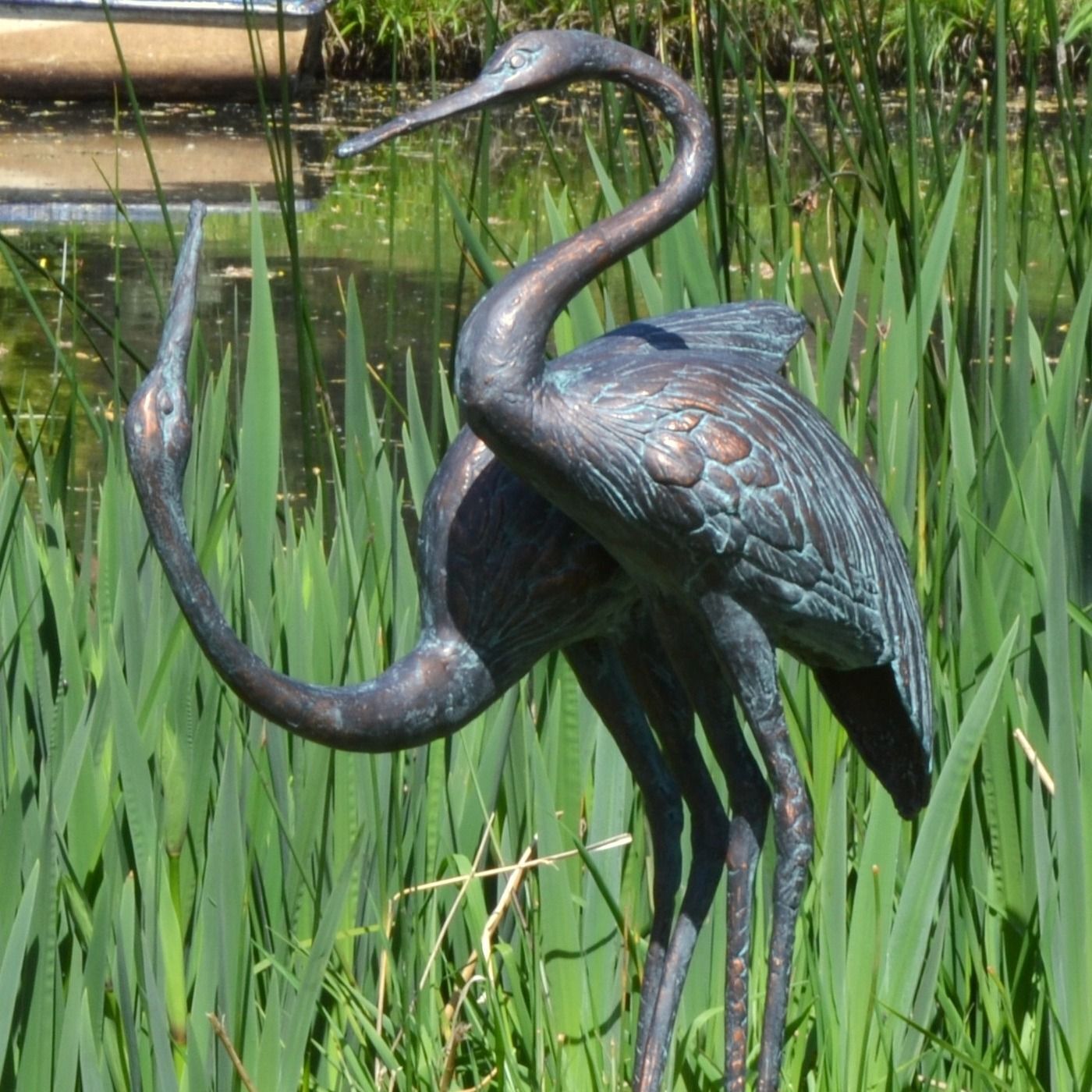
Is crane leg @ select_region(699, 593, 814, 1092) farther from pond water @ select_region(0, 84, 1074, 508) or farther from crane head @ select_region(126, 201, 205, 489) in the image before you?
pond water @ select_region(0, 84, 1074, 508)

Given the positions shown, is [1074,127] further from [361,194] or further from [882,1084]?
[361,194]

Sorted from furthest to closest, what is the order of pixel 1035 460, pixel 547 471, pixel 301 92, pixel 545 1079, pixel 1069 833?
pixel 301 92
pixel 1035 460
pixel 545 1079
pixel 1069 833
pixel 547 471

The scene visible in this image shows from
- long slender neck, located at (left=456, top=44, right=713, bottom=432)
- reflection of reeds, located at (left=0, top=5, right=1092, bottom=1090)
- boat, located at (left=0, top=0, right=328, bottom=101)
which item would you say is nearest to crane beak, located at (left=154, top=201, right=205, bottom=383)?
long slender neck, located at (left=456, top=44, right=713, bottom=432)

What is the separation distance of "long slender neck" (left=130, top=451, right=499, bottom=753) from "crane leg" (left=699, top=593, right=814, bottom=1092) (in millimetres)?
117

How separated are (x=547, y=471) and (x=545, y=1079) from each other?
22.9 inches

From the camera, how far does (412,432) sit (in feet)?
4.31

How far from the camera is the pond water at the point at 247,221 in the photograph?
13.1 feet

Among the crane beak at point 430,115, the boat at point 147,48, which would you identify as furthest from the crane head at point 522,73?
the boat at point 147,48

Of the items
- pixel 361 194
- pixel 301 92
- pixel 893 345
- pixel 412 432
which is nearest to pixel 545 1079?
pixel 412 432

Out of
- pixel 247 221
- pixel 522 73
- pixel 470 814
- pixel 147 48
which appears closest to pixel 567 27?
pixel 247 221

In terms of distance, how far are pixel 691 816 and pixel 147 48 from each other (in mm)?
7382

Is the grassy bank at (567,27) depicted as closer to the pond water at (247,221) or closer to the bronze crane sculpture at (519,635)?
the pond water at (247,221)

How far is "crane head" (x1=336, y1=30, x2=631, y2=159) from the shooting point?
28.3 inches

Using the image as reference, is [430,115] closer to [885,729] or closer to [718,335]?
[718,335]
